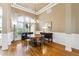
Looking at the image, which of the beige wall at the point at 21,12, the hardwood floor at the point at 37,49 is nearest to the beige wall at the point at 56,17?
the beige wall at the point at 21,12

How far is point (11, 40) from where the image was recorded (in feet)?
12.2

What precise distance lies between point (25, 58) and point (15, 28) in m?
1.16

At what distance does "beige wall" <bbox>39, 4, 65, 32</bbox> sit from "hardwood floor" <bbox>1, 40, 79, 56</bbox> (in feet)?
3.19

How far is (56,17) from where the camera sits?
516cm

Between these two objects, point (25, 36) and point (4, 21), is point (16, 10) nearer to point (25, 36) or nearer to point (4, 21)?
point (4, 21)

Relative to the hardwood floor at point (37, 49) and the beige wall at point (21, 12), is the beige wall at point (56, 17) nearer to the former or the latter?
the beige wall at point (21, 12)

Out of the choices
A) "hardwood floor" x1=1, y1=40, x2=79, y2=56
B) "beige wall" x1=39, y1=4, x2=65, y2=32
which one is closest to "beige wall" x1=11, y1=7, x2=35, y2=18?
"beige wall" x1=39, y1=4, x2=65, y2=32

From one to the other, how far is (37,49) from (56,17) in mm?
1882

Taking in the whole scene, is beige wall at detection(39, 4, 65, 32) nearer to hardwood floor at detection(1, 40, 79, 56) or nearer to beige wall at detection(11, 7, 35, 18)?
beige wall at detection(11, 7, 35, 18)

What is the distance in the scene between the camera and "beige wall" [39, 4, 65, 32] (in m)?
4.49

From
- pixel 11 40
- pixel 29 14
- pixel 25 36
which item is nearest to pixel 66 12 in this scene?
pixel 29 14

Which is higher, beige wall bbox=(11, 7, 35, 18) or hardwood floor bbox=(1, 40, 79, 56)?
beige wall bbox=(11, 7, 35, 18)

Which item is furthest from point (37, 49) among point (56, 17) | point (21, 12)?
Result: point (56, 17)

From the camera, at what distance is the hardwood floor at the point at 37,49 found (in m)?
3.61
